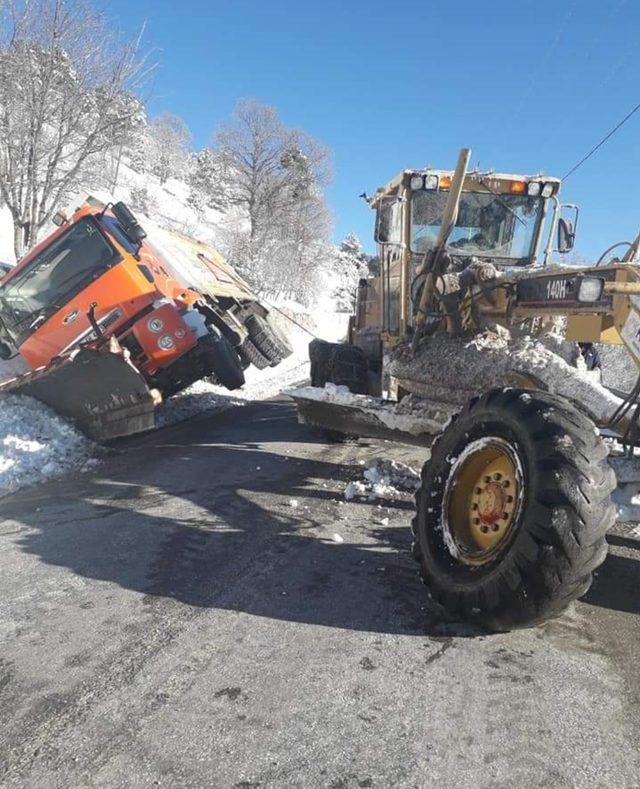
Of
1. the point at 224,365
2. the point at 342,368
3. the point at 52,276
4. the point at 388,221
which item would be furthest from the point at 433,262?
the point at 52,276

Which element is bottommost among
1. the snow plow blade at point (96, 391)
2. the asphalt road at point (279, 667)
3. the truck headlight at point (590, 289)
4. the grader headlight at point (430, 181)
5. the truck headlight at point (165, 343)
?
the asphalt road at point (279, 667)

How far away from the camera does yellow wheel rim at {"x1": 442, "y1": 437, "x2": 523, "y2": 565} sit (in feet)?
9.14

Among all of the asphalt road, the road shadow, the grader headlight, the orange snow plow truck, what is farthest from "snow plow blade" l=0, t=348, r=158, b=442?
the grader headlight

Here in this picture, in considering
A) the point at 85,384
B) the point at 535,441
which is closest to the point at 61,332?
the point at 85,384

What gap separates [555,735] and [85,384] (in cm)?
535

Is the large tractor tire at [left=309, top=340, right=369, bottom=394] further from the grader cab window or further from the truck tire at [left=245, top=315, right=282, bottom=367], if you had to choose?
the truck tire at [left=245, top=315, right=282, bottom=367]

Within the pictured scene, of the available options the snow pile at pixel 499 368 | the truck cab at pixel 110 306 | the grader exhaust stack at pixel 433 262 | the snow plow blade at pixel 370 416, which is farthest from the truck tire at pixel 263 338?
the grader exhaust stack at pixel 433 262

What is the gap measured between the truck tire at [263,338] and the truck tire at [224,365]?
1.91 metres

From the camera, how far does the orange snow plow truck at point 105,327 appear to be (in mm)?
6086

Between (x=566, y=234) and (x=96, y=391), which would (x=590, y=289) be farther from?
(x=96, y=391)

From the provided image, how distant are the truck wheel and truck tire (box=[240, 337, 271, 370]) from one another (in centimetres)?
565

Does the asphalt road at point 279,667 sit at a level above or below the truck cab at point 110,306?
below

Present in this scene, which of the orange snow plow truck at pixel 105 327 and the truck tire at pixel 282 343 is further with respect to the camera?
the truck tire at pixel 282 343

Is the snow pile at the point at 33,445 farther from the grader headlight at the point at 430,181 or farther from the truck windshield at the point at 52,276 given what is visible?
the grader headlight at the point at 430,181
